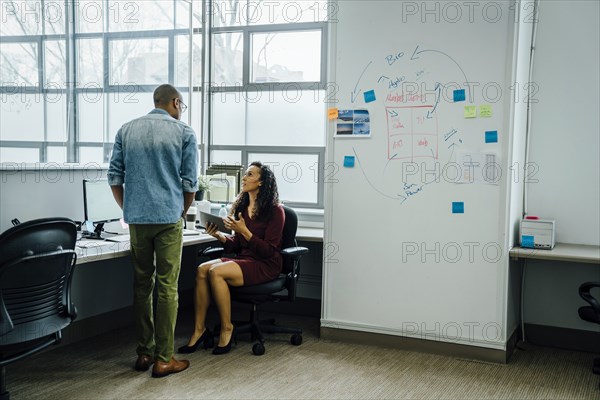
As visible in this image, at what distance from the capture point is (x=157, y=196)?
118 inches

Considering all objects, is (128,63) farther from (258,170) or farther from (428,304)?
(428,304)

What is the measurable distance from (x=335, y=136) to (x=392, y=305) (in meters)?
1.04

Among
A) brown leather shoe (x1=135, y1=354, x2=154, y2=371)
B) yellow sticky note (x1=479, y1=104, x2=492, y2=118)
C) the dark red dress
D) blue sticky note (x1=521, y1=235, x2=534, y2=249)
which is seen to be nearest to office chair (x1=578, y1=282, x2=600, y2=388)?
blue sticky note (x1=521, y1=235, x2=534, y2=249)

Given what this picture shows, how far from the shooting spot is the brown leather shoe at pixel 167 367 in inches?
121

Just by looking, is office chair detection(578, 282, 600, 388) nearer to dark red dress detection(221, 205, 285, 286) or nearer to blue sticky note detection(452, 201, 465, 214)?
blue sticky note detection(452, 201, 465, 214)

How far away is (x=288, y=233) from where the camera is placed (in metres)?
3.67

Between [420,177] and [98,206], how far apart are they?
1818mm

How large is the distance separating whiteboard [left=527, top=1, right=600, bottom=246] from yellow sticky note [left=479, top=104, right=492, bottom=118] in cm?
56

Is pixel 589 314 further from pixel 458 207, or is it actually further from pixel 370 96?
pixel 370 96

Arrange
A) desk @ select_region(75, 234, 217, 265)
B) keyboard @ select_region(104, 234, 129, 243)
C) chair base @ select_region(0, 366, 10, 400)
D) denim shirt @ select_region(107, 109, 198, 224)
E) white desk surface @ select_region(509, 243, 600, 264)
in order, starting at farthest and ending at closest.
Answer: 1. keyboard @ select_region(104, 234, 129, 243)
2. white desk surface @ select_region(509, 243, 600, 264)
3. denim shirt @ select_region(107, 109, 198, 224)
4. desk @ select_region(75, 234, 217, 265)
5. chair base @ select_region(0, 366, 10, 400)

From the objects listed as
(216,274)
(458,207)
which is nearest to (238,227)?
(216,274)

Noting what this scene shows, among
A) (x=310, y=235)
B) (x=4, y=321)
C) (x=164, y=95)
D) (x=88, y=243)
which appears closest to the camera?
(x=4, y=321)

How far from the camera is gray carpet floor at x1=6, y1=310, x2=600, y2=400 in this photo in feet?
9.60

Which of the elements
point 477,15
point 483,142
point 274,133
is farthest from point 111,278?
point 477,15
